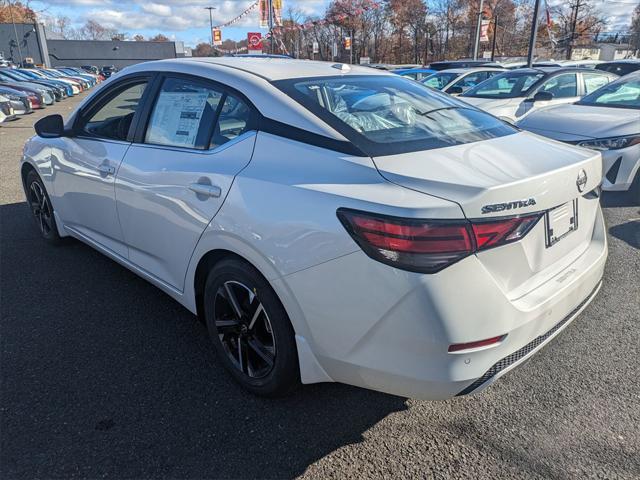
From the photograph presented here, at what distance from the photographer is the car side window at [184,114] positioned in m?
2.64

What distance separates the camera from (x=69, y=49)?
231 feet

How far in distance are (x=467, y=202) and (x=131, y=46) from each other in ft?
274

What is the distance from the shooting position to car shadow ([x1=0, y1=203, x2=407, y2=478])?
212cm

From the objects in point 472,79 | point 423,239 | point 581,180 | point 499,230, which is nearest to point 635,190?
point 581,180

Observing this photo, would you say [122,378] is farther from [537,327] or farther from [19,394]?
[537,327]

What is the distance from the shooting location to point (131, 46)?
7425 centimetres

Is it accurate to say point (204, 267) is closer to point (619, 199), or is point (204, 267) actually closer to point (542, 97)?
point (619, 199)

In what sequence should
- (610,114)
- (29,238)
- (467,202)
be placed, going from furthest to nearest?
(610,114)
(29,238)
(467,202)

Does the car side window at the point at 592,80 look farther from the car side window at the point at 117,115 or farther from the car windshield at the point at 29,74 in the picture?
the car windshield at the point at 29,74

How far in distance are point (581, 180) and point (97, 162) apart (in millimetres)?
2954

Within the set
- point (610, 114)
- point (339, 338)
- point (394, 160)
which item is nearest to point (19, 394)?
point (339, 338)

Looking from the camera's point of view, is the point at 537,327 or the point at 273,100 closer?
the point at 537,327

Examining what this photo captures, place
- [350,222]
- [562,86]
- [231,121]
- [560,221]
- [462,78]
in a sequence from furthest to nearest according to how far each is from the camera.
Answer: [462,78]
[562,86]
[231,121]
[560,221]
[350,222]

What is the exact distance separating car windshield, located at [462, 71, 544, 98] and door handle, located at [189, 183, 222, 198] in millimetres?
7771
